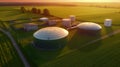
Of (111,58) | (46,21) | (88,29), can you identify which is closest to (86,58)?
(111,58)

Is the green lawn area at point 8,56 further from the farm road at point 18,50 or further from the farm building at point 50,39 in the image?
the farm building at point 50,39

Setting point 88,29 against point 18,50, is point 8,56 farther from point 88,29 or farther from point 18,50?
point 88,29

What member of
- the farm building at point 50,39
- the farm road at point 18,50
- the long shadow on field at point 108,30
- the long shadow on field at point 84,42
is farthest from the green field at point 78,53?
the long shadow on field at point 108,30

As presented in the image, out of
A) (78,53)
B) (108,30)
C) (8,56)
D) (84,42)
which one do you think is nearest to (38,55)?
(8,56)

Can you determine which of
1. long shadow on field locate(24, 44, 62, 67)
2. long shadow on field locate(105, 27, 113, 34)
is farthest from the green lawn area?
long shadow on field locate(105, 27, 113, 34)

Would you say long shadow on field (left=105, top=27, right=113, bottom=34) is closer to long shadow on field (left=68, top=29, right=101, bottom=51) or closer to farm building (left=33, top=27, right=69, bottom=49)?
long shadow on field (left=68, top=29, right=101, bottom=51)

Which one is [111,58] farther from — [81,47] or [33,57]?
[33,57]
